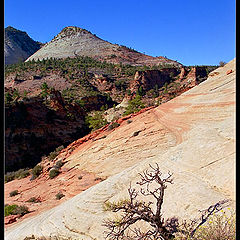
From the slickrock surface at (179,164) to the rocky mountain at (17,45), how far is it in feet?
338

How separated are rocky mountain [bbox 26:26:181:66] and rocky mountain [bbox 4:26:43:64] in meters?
23.8

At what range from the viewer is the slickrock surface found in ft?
14.2

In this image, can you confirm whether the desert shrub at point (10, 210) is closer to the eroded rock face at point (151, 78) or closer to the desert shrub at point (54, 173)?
the desert shrub at point (54, 173)

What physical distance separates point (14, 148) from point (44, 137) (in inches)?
147

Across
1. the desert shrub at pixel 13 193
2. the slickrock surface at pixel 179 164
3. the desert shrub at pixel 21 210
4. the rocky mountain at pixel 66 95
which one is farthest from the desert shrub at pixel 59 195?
the rocky mountain at pixel 66 95

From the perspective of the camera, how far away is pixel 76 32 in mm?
91062

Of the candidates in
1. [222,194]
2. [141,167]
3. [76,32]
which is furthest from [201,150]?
[76,32]

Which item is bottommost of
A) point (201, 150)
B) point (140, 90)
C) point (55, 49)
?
point (201, 150)

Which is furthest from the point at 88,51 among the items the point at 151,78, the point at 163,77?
the point at 163,77

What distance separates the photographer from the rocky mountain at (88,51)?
235ft

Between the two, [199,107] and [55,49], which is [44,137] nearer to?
[199,107]

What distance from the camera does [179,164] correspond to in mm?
5359

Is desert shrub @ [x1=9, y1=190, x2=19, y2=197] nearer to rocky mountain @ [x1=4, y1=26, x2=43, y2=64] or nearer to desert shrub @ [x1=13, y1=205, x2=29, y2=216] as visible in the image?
desert shrub @ [x1=13, y1=205, x2=29, y2=216]

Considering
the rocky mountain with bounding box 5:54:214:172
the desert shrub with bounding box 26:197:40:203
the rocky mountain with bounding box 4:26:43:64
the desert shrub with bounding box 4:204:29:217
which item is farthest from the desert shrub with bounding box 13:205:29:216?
the rocky mountain with bounding box 4:26:43:64
